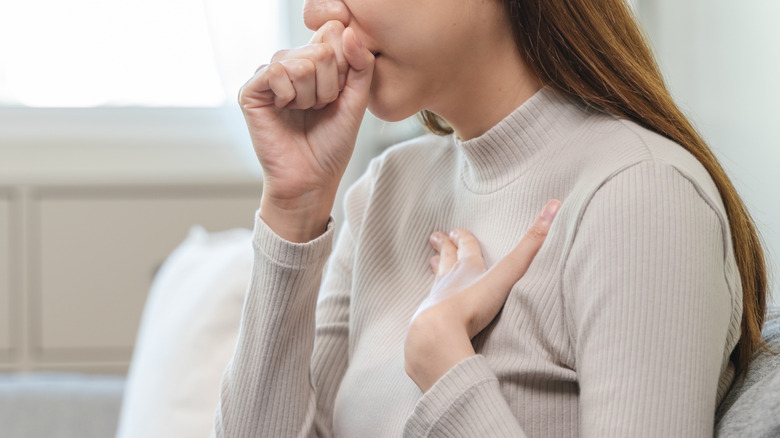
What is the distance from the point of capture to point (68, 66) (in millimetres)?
2725

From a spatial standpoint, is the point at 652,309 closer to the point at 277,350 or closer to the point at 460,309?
the point at 460,309

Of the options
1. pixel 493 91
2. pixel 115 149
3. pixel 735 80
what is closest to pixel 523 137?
pixel 493 91

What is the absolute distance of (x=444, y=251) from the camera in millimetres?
995

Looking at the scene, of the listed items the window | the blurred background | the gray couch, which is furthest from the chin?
the window

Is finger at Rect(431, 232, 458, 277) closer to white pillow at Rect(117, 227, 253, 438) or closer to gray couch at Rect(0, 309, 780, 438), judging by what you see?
white pillow at Rect(117, 227, 253, 438)

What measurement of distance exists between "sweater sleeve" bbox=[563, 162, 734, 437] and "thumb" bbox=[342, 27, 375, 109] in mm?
316

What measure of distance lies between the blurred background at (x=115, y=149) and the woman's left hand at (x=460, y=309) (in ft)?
4.38

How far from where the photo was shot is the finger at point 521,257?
33.7 inches

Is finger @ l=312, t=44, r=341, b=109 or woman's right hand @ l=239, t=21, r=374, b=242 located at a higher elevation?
finger @ l=312, t=44, r=341, b=109

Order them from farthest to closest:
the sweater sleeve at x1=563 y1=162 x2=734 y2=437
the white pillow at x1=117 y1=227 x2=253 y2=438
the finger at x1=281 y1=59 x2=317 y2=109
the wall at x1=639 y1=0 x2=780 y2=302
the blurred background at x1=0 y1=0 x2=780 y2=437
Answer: the blurred background at x1=0 y1=0 x2=780 y2=437, the wall at x1=639 y1=0 x2=780 y2=302, the white pillow at x1=117 y1=227 x2=253 y2=438, the finger at x1=281 y1=59 x2=317 y2=109, the sweater sleeve at x1=563 y1=162 x2=734 y2=437

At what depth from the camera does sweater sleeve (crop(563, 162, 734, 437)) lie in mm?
710

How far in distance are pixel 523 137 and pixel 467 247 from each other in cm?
14

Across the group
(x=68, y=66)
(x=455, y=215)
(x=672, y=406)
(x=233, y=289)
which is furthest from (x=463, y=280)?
(x=68, y=66)

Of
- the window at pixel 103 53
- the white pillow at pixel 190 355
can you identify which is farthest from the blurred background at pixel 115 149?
the white pillow at pixel 190 355
